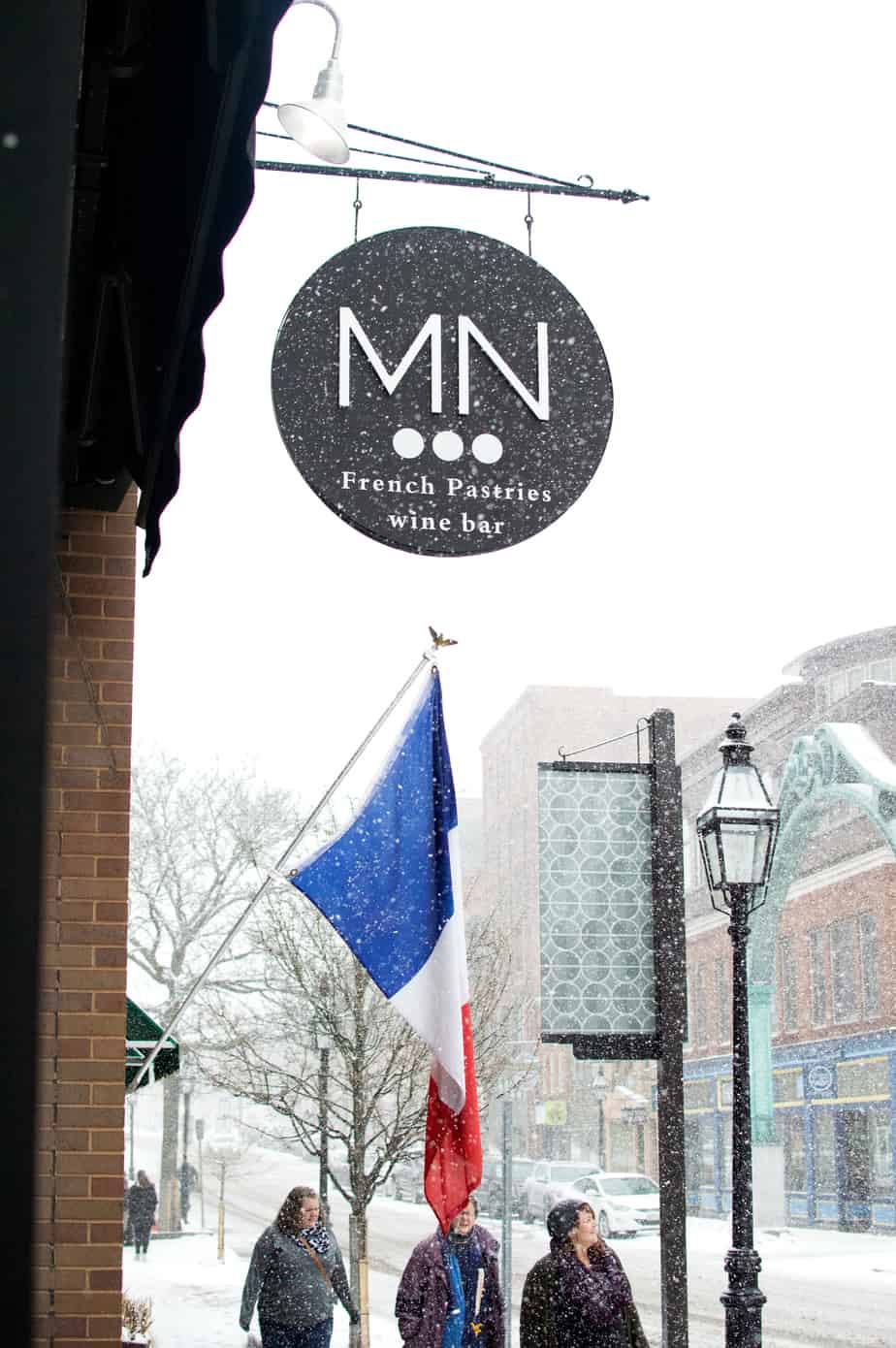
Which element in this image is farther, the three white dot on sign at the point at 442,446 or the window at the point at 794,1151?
the window at the point at 794,1151

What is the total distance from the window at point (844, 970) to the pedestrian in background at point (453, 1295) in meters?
28.6

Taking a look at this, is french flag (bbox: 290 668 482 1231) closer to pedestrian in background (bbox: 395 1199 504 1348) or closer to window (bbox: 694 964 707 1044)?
pedestrian in background (bbox: 395 1199 504 1348)

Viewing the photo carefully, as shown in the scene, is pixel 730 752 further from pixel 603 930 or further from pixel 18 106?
pixel 18 106

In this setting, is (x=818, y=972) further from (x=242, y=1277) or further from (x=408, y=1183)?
(x=242, y=1277)

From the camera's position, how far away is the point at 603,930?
377 inches

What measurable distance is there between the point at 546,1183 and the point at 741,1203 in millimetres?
27873

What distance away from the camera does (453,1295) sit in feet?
26.4

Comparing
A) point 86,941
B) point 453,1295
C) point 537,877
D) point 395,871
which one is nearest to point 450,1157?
point 395,871

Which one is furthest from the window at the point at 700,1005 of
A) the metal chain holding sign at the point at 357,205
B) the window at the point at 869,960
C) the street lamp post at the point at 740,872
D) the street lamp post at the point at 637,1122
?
the metal chain holding sign at the point at 357,205

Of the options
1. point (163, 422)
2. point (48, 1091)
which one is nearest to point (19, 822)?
point (163, 422)

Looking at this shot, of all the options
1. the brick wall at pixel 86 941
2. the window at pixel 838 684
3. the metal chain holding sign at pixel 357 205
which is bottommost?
the brick wall at pixel 86 941

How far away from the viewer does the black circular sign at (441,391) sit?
5.20 metres

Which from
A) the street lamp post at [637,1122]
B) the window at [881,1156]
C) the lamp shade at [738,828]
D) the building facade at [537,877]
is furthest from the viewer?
the building facade at [537,877]

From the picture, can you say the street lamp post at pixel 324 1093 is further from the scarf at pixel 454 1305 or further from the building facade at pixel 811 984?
the scarf at pixel 454 1305
